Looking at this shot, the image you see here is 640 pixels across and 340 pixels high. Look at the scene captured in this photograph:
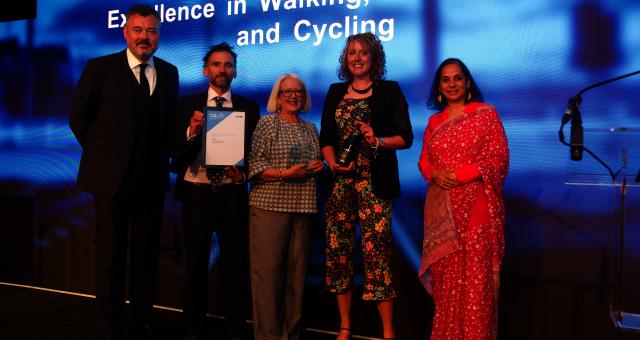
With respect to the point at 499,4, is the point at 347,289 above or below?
below

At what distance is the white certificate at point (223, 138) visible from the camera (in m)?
2.60

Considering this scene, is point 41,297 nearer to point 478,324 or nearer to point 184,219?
point 184,219

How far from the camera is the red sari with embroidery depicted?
2.35m

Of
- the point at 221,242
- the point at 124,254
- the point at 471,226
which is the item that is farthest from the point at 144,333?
the point at 471,226

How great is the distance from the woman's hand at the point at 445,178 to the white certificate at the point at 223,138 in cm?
91

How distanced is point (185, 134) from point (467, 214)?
141cm

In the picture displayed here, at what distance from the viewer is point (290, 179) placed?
104 inches

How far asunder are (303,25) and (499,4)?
117 centimetres

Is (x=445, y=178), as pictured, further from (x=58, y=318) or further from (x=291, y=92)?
(x=58, y=318)

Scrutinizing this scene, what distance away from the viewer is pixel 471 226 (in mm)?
2387

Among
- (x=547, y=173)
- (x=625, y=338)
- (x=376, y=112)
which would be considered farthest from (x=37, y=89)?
(x=625, y=338)

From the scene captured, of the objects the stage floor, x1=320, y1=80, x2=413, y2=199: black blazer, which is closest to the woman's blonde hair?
x1=320, y1=80, x2=413, y2=199: black blazer

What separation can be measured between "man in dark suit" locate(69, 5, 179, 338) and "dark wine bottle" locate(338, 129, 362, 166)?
950mm

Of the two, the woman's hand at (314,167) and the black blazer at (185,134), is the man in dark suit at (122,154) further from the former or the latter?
the woman's hand at (314,167)
